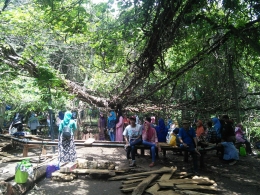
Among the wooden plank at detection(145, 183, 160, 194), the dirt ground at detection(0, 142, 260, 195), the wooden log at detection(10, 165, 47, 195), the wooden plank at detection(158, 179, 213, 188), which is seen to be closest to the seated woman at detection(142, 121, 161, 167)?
the dirt ground at detection(0, 142, 260, 195)

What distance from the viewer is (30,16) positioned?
8.33 meters

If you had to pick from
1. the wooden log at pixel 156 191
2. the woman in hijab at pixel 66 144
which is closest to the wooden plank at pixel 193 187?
the wooden log at pixel 156 191

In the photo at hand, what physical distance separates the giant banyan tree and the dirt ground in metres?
2.27

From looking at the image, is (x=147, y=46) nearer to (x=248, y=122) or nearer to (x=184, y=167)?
(x=184, y=167)

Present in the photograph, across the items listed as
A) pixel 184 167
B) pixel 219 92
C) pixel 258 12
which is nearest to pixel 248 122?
pixel 219 92

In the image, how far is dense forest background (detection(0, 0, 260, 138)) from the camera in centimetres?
598

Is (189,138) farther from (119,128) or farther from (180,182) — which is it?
(119,128)

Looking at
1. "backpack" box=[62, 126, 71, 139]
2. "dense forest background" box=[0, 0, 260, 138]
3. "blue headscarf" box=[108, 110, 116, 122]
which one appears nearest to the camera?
"dense forest background" box=[0, 0, 260, 138]

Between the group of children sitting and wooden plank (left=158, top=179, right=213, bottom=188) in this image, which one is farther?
the group of children sitting

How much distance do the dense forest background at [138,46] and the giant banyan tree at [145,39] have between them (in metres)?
0.02

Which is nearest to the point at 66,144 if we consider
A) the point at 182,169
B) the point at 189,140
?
the point at 182,169

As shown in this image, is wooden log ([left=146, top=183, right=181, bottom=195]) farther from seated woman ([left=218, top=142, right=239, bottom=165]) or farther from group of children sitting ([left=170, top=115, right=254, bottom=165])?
seated woman ([left=218, top=142, right=239, bottom=165])

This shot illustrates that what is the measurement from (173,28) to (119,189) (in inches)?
161

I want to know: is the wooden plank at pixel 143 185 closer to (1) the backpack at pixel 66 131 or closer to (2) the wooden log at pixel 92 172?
(2) the wooden log at pixel 92 172
